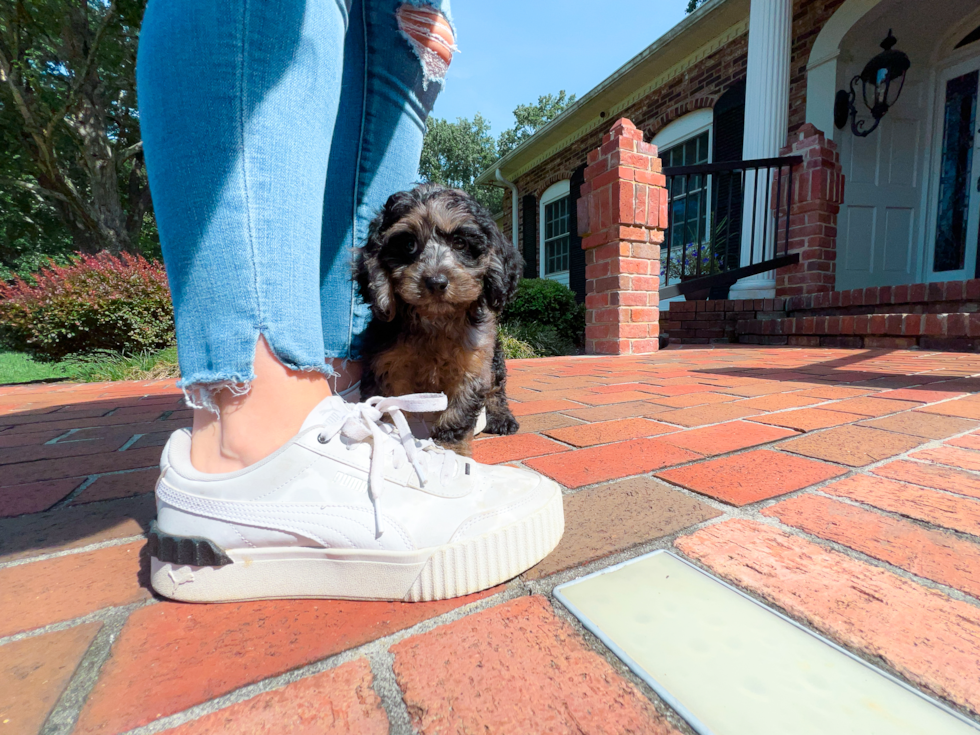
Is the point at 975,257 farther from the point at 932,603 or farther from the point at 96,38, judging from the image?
the point at 96,38

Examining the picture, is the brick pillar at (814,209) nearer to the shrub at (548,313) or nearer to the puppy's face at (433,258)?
the shrub at (548,313)

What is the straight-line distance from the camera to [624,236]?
463cm

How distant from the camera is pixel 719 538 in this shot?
97 centimetres

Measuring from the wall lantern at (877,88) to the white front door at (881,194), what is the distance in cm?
14

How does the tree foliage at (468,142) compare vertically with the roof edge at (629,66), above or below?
above

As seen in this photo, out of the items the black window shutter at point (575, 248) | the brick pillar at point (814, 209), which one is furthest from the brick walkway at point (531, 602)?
the black window shutter at point (575, 248)

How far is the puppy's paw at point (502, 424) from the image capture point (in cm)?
199

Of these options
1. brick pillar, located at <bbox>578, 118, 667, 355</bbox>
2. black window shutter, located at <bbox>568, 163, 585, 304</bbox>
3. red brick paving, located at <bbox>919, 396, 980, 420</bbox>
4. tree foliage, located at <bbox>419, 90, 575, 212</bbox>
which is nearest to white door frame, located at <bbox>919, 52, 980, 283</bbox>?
brick pillar, located at <bbox>578, 118, 667, 355</bbox>

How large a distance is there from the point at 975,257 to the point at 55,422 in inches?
401

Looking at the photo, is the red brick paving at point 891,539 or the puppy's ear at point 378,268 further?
the puppy's ear at point 378,268

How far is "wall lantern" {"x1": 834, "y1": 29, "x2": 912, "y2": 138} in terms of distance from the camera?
6539 mm

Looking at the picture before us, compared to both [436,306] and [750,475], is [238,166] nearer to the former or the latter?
[436,306]

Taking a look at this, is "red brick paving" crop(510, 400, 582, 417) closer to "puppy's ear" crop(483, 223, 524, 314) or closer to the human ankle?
"puppy's ear" crop(483, 223, 524, 314)

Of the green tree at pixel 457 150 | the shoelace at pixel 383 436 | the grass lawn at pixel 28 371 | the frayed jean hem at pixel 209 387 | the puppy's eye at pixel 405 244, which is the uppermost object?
the green tree at pixel 457 150
